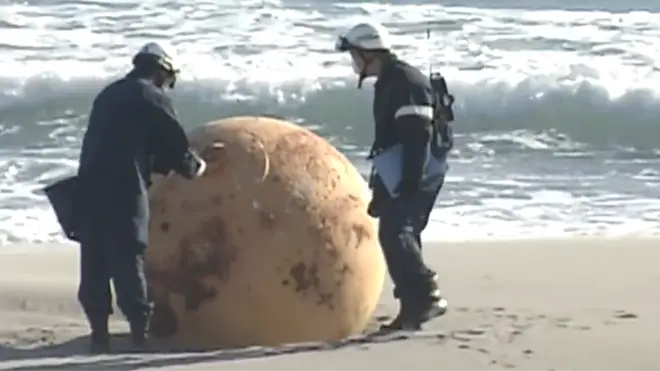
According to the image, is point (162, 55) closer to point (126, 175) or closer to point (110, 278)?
point (126, 175)

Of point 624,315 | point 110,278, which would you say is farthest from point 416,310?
point 110,278

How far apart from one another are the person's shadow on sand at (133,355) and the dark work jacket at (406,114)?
650 millimetres

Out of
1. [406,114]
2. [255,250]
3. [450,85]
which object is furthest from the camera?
[450,85]

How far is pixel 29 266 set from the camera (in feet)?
29.4

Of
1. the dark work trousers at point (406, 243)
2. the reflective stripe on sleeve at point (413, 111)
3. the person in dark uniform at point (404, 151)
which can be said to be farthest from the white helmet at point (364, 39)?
the dark work trousers at point (406, 243)

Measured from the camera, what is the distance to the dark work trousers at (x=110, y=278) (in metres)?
6.57

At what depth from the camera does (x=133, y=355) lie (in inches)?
262

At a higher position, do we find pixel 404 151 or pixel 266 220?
pixel 404 151

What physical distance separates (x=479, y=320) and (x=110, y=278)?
1.72 metres

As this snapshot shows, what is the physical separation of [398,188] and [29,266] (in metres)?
2.80

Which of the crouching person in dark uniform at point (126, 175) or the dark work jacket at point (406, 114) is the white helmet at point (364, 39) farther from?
the crouching person in dark uniform at point (126, 175)

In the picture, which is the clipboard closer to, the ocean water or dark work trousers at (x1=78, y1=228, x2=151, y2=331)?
dark work trousers at (x1=78, y1=228, x2=151, y2=331)

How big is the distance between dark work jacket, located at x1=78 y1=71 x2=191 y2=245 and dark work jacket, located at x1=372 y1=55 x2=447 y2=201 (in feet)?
2.97

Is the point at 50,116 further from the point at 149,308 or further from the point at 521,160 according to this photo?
the point at 149,308
